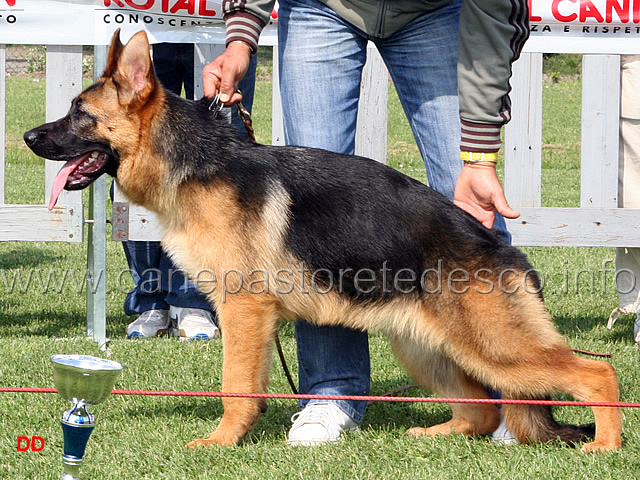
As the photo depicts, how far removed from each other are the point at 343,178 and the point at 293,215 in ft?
0.84

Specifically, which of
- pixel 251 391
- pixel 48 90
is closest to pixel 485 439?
pixel 251 391

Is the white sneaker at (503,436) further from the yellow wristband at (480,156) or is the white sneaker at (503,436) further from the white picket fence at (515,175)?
the white picket fence at (515,175)

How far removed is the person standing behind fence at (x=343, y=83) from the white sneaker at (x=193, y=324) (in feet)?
6.03

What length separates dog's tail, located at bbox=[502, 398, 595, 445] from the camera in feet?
10.7

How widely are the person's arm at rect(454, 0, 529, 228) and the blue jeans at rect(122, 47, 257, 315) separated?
2390 mm

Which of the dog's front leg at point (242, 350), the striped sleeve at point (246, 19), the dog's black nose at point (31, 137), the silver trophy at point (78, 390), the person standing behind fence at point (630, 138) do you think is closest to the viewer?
the silver trophy at point (78, 390)

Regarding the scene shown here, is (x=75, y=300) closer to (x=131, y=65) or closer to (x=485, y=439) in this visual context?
(x=131, y=65)

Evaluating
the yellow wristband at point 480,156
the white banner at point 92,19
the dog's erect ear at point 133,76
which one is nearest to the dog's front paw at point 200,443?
the dog's erect ear at point 133,76

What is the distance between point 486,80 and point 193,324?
300cm

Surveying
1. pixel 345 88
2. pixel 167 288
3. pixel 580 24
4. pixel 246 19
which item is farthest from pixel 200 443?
pixel 580 24

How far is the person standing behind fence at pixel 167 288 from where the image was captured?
5.35m

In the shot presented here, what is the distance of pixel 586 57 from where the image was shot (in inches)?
203

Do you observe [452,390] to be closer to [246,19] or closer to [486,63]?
[486,63]

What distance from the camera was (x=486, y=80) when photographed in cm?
306
